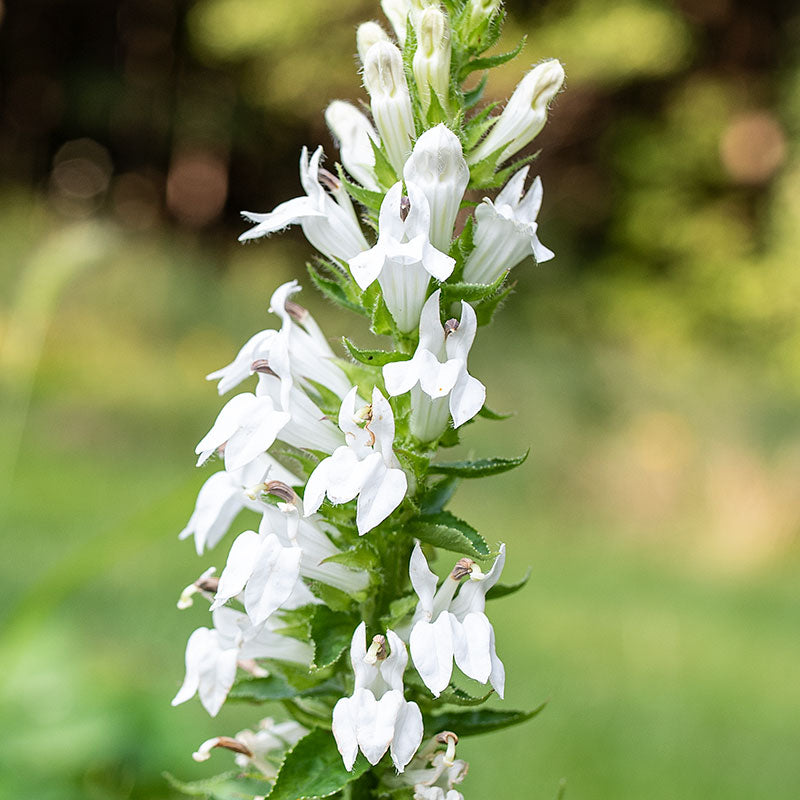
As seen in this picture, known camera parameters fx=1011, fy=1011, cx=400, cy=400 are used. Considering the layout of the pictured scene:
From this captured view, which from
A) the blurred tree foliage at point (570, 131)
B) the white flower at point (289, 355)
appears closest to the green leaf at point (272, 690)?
the white flower at point (289, 355)

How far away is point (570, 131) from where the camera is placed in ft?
56.8

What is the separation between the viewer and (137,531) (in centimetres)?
181

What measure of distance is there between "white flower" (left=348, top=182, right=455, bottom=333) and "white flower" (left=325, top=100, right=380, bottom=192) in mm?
207

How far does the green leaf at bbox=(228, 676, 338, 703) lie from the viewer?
1.10 metres

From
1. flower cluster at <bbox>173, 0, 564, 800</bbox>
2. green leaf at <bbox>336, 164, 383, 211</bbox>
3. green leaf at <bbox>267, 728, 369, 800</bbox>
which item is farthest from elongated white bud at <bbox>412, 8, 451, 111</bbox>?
green leaf at <bbox>267, 728, 369, 800</bbox>

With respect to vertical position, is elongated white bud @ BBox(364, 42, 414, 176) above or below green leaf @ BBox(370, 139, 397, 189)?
above

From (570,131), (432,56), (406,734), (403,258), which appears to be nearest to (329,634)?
(406,734)

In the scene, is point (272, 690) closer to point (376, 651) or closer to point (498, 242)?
point (376, 651)

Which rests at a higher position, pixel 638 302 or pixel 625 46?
pixel 625 46

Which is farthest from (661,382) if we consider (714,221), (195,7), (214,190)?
(195,7)

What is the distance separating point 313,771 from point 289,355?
1.43ft

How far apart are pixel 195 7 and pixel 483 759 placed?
18.3 meters

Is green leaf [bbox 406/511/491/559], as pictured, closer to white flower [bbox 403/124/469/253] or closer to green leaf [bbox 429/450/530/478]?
green leaf [bbox 429/450/530/478]

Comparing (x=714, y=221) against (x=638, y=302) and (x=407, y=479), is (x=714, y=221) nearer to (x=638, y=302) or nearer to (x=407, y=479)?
(x=638, y=302)
